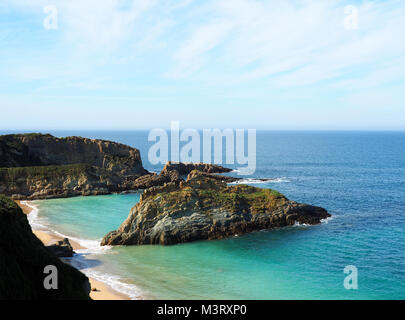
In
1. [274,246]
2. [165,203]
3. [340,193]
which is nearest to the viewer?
[274,246]

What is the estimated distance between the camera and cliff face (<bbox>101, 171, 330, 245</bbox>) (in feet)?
140

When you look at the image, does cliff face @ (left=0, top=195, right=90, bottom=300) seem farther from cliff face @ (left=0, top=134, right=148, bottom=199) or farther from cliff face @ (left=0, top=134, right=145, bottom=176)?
cliff face @ (left=0, top=134, right=145, bottom=176)

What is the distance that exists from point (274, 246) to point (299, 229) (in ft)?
25.0

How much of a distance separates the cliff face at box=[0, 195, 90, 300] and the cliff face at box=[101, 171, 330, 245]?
1860cm

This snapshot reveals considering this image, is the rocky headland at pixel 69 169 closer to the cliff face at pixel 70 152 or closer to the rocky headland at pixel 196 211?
the cliff face at pixel 70 152

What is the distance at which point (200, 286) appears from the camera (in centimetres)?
3053

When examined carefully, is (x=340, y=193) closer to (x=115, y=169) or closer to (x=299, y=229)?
(x=299, y=229)

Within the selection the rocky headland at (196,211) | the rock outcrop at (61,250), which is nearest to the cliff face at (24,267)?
the rock outcrop at (61,250)

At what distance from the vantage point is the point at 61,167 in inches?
3157

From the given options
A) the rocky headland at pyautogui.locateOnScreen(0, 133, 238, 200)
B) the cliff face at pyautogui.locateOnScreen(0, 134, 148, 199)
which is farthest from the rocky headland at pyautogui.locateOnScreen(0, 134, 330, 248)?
the cliff face at pyautogui.locateOnScreen(0, 134, 148, 199)

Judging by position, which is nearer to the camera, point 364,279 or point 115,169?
point 364,279

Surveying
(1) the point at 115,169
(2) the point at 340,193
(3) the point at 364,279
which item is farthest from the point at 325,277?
(1) the point at 115,169

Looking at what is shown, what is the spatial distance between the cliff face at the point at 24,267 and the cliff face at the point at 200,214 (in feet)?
61.0

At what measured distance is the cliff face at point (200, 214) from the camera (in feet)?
140
